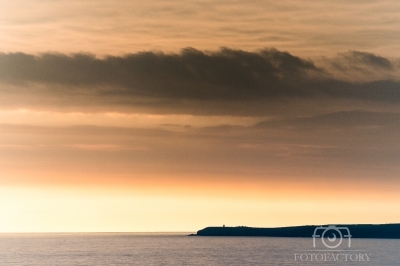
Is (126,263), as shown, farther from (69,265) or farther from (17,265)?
(17,265)

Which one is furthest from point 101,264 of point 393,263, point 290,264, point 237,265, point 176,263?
point 393,263

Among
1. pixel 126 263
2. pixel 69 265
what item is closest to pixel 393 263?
pixel 126 263

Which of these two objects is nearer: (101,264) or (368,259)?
(101,264)

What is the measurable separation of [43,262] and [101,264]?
19.1 meters

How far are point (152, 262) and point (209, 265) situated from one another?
57.6 feet

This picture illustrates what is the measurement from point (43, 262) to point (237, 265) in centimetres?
5073

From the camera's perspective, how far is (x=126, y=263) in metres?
164

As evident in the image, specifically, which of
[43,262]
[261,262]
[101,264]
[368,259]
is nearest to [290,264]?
[261,262]

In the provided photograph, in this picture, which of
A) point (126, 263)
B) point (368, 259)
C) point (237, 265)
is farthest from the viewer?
point (368, 259)

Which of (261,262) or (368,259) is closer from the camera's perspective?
(261,262)

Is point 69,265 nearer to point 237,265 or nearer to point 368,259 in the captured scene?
point 237,265

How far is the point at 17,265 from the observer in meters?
160

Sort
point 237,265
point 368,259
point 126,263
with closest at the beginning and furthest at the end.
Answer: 1. point 237,265
2. point 126,263
3. point 368,259

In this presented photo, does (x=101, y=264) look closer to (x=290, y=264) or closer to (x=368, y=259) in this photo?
(x=290, y=264)
